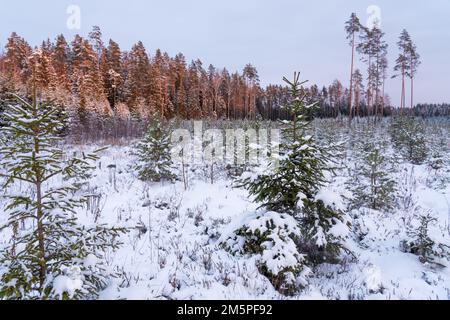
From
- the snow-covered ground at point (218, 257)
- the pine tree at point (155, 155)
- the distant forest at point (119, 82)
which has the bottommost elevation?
the snow-covered ground at point (218, 257)

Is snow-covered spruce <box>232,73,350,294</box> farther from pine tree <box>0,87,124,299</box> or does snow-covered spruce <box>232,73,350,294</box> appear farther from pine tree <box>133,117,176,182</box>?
pine tree <box>133,117,176,182</box>

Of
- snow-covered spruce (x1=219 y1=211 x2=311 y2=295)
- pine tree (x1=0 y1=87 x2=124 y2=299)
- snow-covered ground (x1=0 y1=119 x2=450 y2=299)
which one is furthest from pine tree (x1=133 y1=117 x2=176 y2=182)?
pine tree (x1=0 y1=87 x2=124 y2=299)

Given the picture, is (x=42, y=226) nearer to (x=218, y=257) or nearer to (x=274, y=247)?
(x=218, y=257)

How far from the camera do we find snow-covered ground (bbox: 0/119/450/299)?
12.3ft

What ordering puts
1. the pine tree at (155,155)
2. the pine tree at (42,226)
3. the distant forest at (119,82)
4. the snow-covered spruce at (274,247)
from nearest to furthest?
the pine tree at (42,226) → the snow-covered spruce at (274,247) → the pine tree at (155,155) → the distant forest at (119,82)

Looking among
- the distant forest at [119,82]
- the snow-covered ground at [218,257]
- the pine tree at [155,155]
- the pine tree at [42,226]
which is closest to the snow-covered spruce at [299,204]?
the snow-covered ground at [218,257]

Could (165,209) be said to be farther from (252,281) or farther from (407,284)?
(407,284)

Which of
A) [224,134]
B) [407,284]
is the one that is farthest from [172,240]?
[224,134]

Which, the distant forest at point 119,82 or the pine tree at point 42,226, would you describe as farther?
the distant forest at point 119,82

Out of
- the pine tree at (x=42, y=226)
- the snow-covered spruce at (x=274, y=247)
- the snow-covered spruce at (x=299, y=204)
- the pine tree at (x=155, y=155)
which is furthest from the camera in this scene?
the pine tree at (x=155, y=155)

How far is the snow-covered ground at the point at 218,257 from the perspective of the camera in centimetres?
376

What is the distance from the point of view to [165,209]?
296 inches

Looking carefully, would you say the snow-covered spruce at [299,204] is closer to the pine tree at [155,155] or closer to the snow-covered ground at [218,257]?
the snow-covered ground at [218,257]
